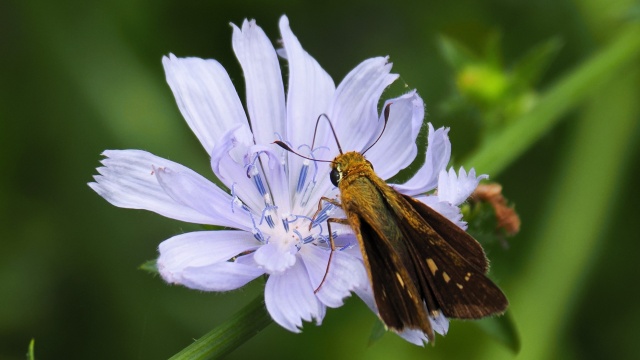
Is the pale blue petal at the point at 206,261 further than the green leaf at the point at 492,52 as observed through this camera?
No

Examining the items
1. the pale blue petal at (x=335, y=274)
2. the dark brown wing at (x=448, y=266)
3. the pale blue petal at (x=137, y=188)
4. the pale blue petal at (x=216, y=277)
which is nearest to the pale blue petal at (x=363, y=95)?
the dark brown wing at (x=448, y=266)

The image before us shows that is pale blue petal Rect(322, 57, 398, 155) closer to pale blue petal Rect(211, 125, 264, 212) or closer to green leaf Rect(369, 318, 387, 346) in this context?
pale blue petal Rect(211, 125, 264, 212)

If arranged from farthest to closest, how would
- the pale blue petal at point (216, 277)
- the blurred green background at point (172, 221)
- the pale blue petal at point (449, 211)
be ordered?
the blurred green background at point (172, 221), the pale blue petal at point (449, 211), the pale blue petal at point (216, 277)

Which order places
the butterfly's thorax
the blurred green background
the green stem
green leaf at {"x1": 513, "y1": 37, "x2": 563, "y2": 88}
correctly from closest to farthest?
the butterfly's thorax → the green stem → green leaf at {"x1": 513, "y1": 37, "x2": 563, "y2": 88} → the blurred green background

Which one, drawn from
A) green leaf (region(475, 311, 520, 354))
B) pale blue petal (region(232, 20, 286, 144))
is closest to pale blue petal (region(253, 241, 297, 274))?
pale blue petal (region(232, 20, 286, 144))

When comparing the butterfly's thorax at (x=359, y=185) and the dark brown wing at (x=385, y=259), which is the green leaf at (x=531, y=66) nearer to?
the butterfly's thorax at (x=359, y=185)

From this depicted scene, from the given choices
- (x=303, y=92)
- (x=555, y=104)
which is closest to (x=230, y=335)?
(x=303, y=92)
